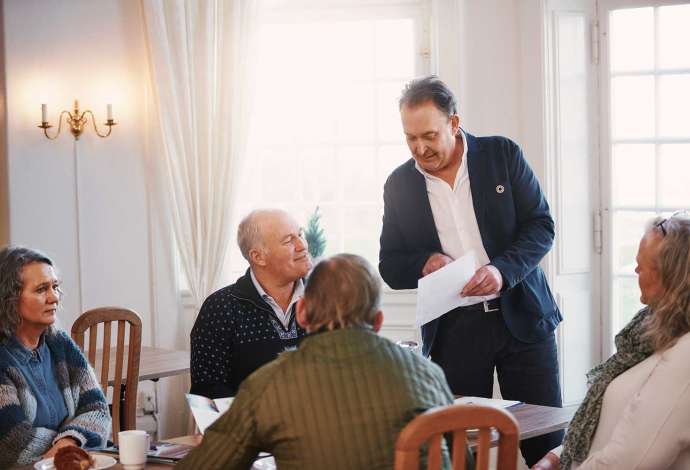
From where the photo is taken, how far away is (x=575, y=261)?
5012mm

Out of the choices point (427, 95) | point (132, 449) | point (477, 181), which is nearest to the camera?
point (132, 449)

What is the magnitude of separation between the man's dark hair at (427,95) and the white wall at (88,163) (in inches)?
92.2

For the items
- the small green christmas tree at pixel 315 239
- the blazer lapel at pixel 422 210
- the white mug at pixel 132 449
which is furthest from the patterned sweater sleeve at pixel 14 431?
the small green christmas tree at pixel 315 239

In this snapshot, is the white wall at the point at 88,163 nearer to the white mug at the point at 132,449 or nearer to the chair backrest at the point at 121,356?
the chair backrest at the point at 121,356

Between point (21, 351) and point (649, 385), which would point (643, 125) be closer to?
point (649, 385)

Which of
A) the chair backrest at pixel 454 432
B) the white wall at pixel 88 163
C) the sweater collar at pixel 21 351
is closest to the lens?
the chair backrest at pixel 454 432

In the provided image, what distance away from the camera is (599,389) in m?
2.37

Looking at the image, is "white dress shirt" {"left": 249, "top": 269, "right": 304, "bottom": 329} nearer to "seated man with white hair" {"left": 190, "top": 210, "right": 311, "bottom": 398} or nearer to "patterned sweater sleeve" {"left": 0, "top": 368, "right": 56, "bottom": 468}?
"seated man with white hair" {"left": 190, "top": 210, "right": 311, "bottom": 398}

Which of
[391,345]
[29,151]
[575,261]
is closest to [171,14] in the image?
[29,151]

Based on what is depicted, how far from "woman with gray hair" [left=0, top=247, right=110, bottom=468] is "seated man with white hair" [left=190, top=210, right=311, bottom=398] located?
340 mm

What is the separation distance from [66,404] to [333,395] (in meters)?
1.39

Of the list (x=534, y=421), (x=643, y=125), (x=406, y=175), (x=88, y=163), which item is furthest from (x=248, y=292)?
(x=643, y=125)

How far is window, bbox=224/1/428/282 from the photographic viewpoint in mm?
5160

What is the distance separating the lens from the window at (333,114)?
5160 mm
